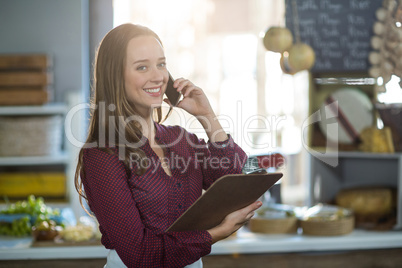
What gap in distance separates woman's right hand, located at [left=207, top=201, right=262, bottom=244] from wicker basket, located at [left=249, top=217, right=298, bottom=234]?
3.68ft

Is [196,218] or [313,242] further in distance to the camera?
[313,242]

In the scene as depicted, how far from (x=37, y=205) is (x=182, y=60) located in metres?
3.99

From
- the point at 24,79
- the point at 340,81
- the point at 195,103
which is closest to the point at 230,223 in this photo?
Result: the point at 195,103

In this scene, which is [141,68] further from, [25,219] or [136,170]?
[25,219]

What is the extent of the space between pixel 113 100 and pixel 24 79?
2.11m

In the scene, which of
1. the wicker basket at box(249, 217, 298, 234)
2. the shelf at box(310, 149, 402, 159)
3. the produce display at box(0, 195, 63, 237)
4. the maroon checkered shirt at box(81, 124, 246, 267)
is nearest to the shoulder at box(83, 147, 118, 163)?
the maroon checkered shirt at box(81, 124, 246, 267)

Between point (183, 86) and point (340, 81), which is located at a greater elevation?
point (340, 81)

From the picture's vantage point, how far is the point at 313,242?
2312mm

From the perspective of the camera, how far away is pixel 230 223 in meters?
1.31

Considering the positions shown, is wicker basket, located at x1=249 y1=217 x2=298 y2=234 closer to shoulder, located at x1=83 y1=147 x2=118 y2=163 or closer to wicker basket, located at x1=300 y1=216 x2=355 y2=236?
wicker basket, located at x1=300 y1=216 x2=355 y2=236

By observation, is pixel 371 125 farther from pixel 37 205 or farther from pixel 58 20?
pixel 58 20

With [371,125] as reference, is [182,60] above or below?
above

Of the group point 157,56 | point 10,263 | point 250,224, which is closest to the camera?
point 157,56

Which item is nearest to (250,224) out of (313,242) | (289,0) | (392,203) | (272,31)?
(313,242)
